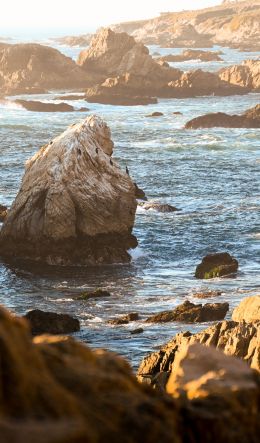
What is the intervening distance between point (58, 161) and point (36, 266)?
18.4ft

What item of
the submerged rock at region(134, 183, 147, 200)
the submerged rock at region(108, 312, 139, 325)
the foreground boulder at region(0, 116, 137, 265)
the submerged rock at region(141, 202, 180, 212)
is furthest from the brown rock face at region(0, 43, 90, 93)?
the submerged rock at region(108, 312, 139, 325)

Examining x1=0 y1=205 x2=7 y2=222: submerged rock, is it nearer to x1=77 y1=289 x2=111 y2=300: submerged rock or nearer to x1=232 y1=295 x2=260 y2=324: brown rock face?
x1=77 y1=289 x2=111 y2=300: submerged rock

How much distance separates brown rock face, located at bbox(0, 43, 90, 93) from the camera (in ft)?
509

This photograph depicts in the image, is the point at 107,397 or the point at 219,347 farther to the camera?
the point at 219,347

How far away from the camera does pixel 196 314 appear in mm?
38750

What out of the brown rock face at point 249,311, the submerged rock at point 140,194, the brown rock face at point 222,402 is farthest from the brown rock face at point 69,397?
the submerged rock at point 140,194

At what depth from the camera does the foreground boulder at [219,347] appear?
19953mm

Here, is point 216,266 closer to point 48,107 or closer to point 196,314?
point 196,314

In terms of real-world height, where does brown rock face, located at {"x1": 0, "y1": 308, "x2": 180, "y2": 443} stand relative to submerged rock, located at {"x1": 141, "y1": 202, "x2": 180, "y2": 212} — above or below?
above

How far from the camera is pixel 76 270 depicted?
49906 millimetres

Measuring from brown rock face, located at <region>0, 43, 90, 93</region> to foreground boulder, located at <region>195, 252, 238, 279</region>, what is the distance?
104569 mm

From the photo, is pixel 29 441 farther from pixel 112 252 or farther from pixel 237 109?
pixel 237 109

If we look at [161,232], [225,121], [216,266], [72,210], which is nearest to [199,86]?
[225,121]

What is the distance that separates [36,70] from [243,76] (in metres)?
32.2
